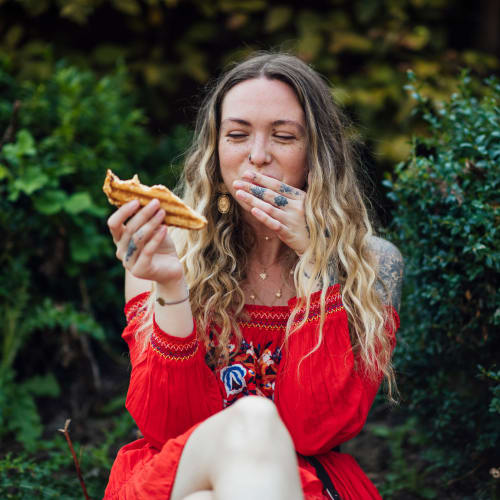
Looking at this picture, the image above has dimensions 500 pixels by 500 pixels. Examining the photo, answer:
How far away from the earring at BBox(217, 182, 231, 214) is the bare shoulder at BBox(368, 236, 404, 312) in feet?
2.13

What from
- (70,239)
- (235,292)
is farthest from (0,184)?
(235,292)

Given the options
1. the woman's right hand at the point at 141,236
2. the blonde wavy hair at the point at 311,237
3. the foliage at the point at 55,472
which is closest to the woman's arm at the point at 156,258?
the woman's right hand at the point at 141,236

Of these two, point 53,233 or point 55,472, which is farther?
point 53,233

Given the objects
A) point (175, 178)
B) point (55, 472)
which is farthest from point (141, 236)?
point (175, 178)

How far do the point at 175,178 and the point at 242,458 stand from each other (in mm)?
3089

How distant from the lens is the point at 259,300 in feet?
8.16

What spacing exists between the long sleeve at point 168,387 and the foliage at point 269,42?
2889 millimetres

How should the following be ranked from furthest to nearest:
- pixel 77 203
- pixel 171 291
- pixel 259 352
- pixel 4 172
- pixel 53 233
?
pixel 53 233, pixel 77 203, pixel 4 172, pixel 259 352, pixel 171 291

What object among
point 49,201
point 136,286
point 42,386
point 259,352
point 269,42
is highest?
point 269,42

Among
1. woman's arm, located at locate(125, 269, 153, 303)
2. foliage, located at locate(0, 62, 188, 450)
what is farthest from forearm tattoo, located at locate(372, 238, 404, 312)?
foliage, located at locate(0, 62, 188, 450)

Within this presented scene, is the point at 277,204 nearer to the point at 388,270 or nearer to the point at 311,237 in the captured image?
the point at 311,237

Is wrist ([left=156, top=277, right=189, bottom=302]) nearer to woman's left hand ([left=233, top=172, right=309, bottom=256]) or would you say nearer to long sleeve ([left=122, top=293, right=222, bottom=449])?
long sleeve ([left=122, top=293, right=222, bottom=449])

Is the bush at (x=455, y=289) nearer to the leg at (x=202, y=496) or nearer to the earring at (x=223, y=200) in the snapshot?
the earring at (x=223, y=200)

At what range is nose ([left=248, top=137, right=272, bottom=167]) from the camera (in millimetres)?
2281
